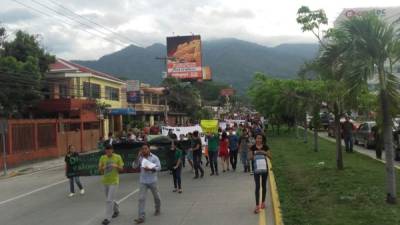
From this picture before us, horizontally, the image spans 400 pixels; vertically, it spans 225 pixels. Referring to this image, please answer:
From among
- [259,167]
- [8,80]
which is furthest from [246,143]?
[8,80]

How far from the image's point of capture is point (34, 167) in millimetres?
31391

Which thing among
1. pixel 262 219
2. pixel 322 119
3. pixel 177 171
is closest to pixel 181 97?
pixel 322 119

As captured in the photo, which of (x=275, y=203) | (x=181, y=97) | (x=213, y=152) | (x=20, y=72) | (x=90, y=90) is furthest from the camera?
(x=181, y=97)

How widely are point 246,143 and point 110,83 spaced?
36955 mm

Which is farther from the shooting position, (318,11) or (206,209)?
(318,11)

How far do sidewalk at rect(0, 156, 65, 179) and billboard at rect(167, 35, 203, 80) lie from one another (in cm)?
4787

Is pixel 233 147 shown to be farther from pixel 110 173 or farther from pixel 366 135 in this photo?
pixel 366 135

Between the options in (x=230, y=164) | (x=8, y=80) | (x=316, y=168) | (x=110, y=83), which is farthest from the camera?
(x=110, y=83)

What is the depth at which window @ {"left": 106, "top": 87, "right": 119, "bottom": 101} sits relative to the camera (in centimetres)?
5695

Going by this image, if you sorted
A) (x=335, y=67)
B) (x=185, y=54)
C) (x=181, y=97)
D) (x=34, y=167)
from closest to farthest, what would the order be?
1. (x=335, y=67)
2. (x=34, y=167)
3. (x=181, y=97)
4. (x=185, y=54)

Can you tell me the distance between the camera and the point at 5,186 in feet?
70.4

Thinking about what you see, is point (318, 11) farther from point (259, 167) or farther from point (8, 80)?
point (8, 80)

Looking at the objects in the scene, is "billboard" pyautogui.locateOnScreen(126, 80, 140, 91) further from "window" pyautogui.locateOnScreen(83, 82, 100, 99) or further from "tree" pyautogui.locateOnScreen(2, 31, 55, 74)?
"tree" pyautogui.locateOnScreen(2, 31, 55, 74)

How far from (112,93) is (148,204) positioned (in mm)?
45713
